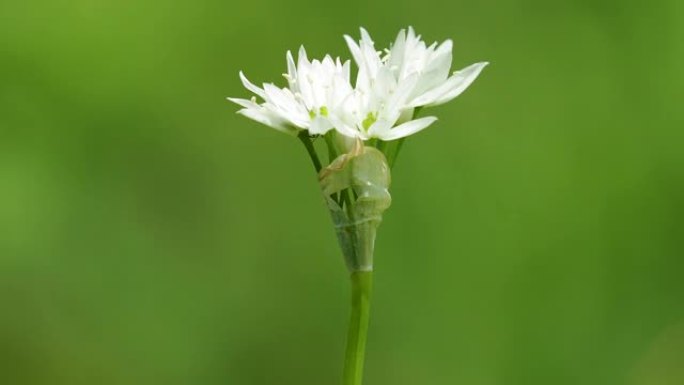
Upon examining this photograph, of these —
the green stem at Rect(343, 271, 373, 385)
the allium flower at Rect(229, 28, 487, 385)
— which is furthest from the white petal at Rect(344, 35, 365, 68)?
the green stem at Rect(343, 271, 373, 385)

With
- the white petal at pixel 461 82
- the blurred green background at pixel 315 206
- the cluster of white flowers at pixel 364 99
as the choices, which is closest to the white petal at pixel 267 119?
the cluster of white flowers at pixel 364 99

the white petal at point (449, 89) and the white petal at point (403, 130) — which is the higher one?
the white petal at point (449, 89)

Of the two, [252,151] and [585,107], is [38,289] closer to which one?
[252,151]

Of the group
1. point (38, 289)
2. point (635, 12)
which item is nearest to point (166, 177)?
point (38, 289)

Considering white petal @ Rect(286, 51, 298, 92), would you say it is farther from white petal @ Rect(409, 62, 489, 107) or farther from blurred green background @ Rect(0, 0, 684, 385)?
blurred green background @ Rect(0, 0, 684, 385)

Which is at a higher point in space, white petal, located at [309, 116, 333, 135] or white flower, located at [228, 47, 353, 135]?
white flower, located at [228, 47, 353, 135]

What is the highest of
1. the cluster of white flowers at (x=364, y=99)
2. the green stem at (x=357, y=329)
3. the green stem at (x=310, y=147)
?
the cluster of white flowers at (x=364, y=99)

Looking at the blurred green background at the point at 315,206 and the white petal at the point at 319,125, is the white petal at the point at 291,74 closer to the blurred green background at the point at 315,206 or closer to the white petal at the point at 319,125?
the white petal at the point at 319,125
